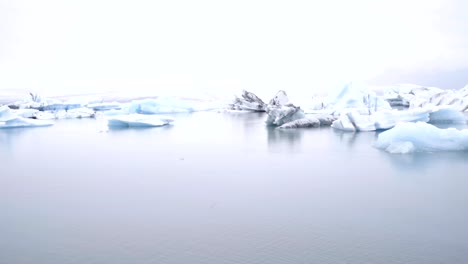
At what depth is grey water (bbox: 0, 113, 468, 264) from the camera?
2.29m

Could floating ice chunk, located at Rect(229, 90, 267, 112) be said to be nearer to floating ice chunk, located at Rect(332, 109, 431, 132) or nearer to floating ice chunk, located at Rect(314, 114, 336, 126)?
floating ice chunk, located at Rect(314, 114, 336, 126)

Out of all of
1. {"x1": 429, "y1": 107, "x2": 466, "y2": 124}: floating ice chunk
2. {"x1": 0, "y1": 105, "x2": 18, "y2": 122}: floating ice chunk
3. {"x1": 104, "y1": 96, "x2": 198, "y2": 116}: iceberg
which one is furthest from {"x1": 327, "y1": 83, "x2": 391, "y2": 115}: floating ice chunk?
{"x1": 0, "y1": 105, "x2": 18, "y2": 122}: floating ice chunk

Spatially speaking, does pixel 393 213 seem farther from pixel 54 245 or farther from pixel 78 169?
pixel 78 169

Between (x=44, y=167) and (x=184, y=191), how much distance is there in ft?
7.99

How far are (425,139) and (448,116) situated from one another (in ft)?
16.4

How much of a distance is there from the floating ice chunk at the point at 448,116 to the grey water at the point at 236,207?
186 inches

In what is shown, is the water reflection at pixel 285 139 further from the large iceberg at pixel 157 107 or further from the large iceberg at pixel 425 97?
the large iceberg at pixel 157 107

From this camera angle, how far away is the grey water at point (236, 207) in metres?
2.29

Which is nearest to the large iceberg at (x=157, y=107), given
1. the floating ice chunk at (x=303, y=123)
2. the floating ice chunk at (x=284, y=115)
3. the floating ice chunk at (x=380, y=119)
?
the floating ice chunk at (x=284, y=115)

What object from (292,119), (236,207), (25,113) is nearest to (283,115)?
(292,119)

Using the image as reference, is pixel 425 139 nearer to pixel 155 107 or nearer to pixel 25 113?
pixel 25 113

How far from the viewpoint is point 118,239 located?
249 centimetres

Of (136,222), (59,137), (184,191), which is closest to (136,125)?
(59,137)

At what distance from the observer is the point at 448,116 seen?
388 inches
